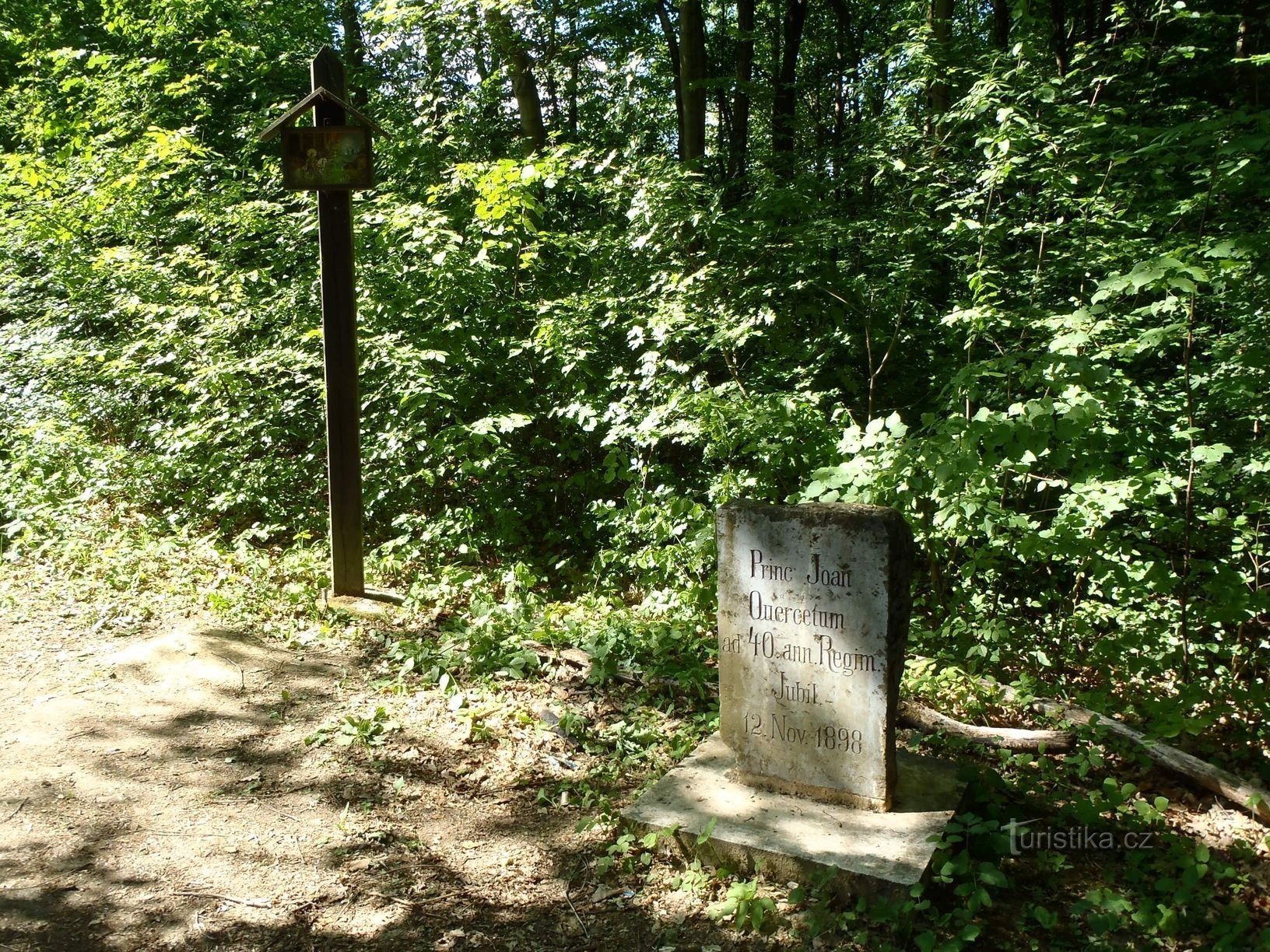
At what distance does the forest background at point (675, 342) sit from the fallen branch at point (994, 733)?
1.42ft

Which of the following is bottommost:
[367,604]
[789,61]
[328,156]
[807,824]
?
[807,824]

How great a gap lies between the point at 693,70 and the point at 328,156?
490 centimetres

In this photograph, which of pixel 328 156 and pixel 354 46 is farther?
Result: pixel 354 46

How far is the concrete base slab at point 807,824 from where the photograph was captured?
3.05 meters

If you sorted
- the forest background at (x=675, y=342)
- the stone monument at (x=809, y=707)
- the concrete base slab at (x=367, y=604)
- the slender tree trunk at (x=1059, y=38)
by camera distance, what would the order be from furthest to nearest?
1. the slender tree trunk at (x=1059, y=38)
2. the concrete base slab at (x=367, y=604)
3. the forest background at (x=675, y=342)
4. the stone monument at (x=809, y=707)

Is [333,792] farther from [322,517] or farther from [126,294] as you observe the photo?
[126,294]

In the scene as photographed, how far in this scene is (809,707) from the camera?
353cm

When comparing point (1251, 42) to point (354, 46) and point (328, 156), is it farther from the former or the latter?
point (354, 46)

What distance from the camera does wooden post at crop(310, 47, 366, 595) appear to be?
5.73 m

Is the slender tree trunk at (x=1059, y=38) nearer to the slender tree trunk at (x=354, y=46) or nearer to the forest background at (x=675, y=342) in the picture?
the forest background at (x=675, y=342)

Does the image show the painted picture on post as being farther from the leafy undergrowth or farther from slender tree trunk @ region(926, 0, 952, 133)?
slender tree trunk @ region(926, 0, 952, 133)

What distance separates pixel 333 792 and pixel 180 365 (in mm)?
5487

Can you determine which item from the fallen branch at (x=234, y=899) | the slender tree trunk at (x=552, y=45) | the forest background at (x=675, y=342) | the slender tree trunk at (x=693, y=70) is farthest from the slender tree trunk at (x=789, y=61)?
the fallen branch at (x=234, y=899)

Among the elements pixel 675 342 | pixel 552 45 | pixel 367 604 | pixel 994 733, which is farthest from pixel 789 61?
pixel 994 733
